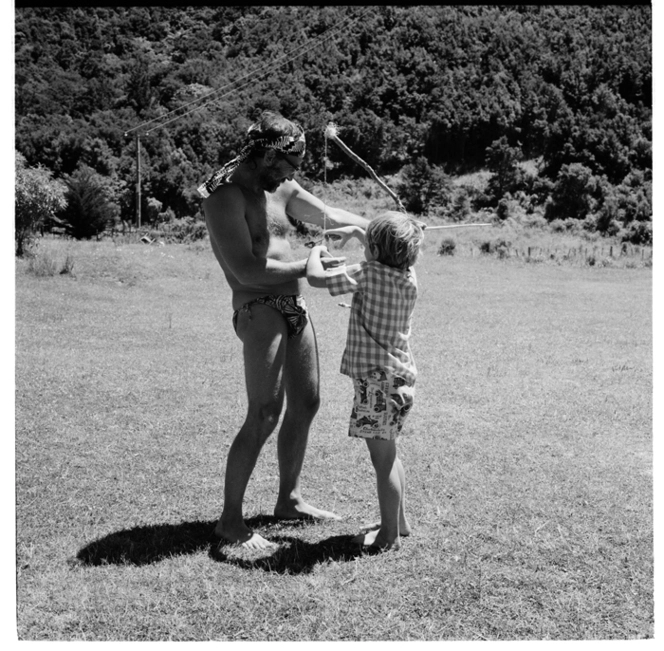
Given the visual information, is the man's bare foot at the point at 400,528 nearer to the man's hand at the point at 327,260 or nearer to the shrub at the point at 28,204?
the man's hand at the point at 327,260

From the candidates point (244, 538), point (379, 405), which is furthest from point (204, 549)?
point (379, 405)

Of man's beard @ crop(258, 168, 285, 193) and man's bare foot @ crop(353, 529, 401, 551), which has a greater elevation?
man's beard @ crop(258, 168, 285, 193)

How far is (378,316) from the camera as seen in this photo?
266 cm

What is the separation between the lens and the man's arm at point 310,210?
9.96ft

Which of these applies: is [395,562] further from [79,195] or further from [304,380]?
[79,195]

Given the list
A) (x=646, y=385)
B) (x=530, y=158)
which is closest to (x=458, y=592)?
(x=646, y=385)

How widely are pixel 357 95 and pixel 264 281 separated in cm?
5266

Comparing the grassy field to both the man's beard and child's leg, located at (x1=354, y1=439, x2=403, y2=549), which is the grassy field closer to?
child's leg, located at (x1=354, y1=439, x2=403, y2=549)

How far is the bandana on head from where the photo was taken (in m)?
2.73

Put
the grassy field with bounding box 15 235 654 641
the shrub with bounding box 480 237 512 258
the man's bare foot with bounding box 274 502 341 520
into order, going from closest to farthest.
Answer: the grassy field with bounding box 15 235 654 641, the man's bare foot with bounding box 274 502 341 520, the shrub with bounding box 480 237 512 258

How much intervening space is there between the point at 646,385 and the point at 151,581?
197 inches

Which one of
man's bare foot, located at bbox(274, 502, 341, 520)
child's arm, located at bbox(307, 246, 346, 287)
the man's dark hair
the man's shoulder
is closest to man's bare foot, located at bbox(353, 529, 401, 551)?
man's bare foot, located at bbox(274, 502, 341, 520)

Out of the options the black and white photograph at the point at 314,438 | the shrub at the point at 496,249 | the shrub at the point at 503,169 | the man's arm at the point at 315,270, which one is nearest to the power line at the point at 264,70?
the shrub at the point at 503,169

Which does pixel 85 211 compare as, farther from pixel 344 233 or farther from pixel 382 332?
pixel 382 332
